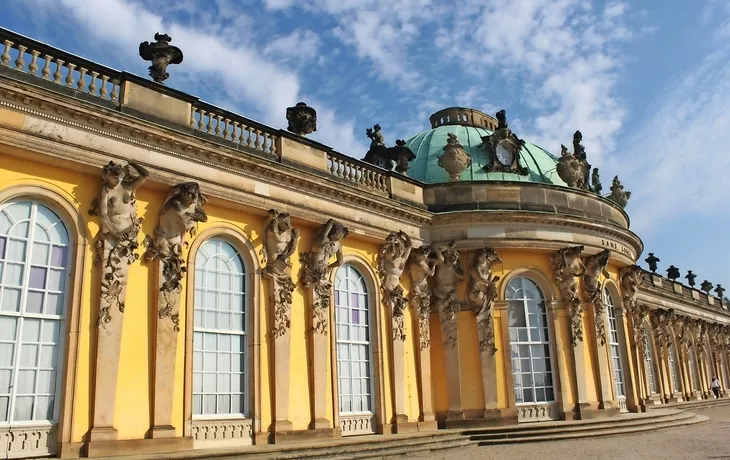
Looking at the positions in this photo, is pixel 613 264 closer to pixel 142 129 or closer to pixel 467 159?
pixel 467 159

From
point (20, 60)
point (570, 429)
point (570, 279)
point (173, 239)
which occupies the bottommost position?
point (570, 429)

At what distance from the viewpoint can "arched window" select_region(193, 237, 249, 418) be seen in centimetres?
1276

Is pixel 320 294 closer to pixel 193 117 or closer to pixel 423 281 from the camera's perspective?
pixel 423 281

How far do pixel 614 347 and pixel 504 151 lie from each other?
7459 millimetres

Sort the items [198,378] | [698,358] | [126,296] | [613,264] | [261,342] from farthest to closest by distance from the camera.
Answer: [698,358] < [613,264] < [261,342] < [198,378] < [126,296]

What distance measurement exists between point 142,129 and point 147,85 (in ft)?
3.74

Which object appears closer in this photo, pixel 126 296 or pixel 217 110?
pixel 126 296

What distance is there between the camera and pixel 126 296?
38.5 feet

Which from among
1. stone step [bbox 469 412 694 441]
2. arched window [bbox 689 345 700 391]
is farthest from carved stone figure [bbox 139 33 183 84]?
arched window [bbox 689 345 700 391]

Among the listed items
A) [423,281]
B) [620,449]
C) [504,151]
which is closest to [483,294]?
[423,281]

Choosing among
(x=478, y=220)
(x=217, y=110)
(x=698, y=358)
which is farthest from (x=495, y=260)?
(x=698, y=358)

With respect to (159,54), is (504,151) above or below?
above

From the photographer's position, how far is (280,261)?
14.3m

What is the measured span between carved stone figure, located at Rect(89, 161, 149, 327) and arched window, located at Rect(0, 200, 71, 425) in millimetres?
636
